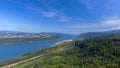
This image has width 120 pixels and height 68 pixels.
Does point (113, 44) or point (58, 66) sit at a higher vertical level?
point (113, 44)

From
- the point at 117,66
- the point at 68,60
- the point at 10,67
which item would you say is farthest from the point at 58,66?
the point at 10,67

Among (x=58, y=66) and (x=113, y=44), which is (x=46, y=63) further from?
(x=113, y=44)

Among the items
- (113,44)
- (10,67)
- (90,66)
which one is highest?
(113,44)

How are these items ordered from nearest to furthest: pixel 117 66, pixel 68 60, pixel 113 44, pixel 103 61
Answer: pixel 117 66
pixel 103 61
pixel 68 60
pixel 113 44

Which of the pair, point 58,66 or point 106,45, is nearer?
point 58,66

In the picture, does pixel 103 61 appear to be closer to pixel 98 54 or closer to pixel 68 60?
pixel 98 54

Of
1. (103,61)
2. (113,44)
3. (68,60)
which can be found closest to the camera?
A: (103,61)

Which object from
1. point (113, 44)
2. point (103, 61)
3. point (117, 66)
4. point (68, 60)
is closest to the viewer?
point (117, 66)

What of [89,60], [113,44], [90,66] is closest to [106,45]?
[113,44]

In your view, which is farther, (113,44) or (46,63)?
(113,44)
